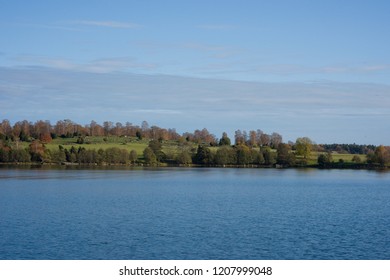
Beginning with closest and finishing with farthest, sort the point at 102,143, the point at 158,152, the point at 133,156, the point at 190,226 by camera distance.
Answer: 1. the point at 190,226
2. the point at 133,156
3. the point at 158,152
4. the point at 102,143

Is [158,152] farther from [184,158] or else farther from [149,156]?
[184,158]

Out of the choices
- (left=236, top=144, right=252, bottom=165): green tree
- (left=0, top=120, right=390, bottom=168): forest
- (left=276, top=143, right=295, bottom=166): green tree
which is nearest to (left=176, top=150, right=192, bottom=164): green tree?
(left=0, top=120, right=390, bottom=168): forest

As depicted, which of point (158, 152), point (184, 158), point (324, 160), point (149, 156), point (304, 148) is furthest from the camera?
point (304, 148)

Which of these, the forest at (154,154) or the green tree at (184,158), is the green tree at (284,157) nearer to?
the forest at (154,154)

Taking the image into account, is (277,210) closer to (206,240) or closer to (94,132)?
(206,240)

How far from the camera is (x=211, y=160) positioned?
134750 mm

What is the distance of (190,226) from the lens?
30281 mm

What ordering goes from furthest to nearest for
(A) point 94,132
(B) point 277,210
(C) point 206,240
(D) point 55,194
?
(A) point 94,132 < (D) point 55,194 < (B) point 277,210 < (C) point 206,240

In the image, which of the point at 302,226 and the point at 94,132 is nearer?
the point at 302,226

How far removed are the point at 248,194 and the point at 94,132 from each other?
142 meters

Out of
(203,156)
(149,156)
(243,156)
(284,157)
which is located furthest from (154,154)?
(284,157)

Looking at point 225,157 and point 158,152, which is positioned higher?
point 158,152
